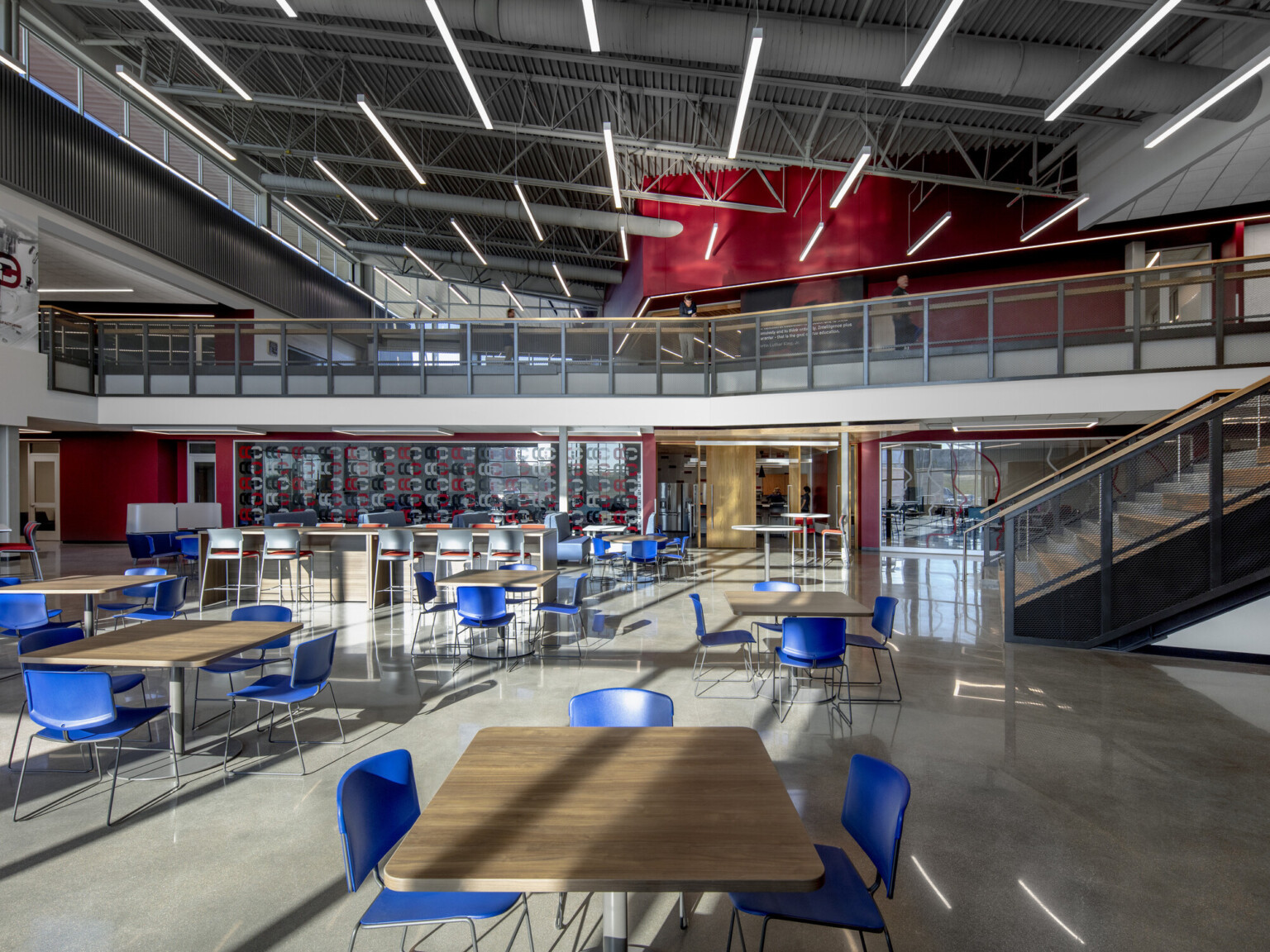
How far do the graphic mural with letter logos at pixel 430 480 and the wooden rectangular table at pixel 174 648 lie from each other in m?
10.1

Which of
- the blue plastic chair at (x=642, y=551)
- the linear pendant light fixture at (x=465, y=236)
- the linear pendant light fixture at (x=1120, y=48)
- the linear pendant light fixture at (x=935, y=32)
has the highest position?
the linear pendant light fixture at (x=465, y=236)

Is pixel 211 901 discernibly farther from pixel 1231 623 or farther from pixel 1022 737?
pixel 1231 623

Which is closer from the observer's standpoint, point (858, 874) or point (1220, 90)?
point (858, 874)

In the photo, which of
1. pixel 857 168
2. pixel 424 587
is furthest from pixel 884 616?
pixel 857 168

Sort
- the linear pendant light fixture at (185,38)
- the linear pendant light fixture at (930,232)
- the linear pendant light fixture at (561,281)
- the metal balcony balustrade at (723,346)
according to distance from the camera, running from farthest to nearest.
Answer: the linear pendant light fixture at (561,281), the linear pendant light fixture at (930,232), the metal balcony balustrade at (723,346), the linear pendant light fixture at (185,38)

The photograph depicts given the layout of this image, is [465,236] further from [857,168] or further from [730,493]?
[857,168]

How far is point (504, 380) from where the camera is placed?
1055 centimetres

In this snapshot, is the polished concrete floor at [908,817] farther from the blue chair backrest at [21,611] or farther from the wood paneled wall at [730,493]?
the wood paneled wall at [730,493]

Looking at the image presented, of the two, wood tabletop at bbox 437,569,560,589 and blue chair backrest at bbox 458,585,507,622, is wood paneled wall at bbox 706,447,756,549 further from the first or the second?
blue chair backrest at bbox 458,585,507,622

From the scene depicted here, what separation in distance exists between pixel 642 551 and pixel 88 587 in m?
6.82

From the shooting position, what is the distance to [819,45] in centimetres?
798

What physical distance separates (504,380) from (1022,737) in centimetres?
865

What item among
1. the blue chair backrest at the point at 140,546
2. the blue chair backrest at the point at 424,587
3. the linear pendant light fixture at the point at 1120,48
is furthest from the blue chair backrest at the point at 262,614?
the linear pendant light fixture at the point at 1120,48

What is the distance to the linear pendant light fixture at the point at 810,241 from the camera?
39.2ft
